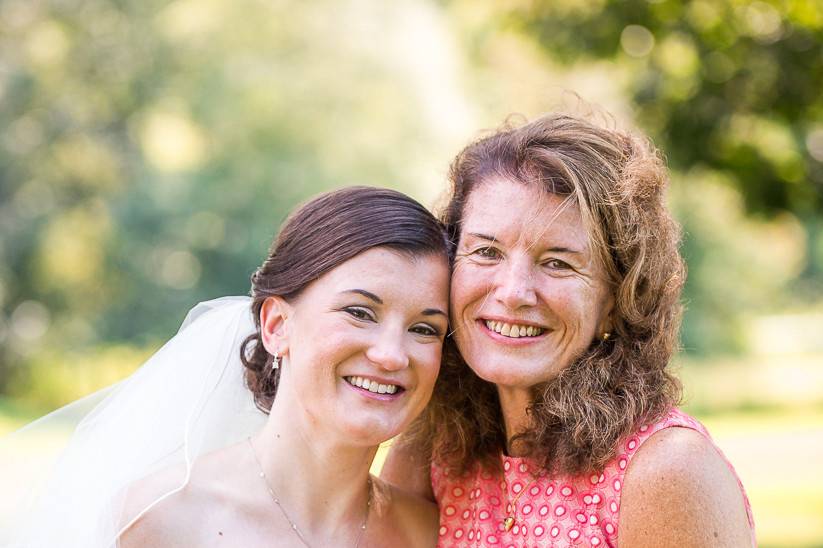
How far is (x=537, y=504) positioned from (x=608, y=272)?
2.91 feet

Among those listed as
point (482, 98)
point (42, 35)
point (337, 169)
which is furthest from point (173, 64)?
point (482, 98)

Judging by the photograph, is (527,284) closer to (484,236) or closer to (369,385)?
(484,236)

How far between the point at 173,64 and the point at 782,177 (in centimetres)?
2005

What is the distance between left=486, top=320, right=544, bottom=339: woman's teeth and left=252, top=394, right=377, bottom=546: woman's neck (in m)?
0.68

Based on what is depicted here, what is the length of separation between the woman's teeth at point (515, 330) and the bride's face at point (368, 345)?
9.2 inches

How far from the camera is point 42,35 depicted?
27.9 m

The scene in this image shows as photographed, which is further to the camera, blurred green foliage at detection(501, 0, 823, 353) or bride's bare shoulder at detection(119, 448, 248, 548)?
blurred green foliage at detection(501, 0, 823, 353)

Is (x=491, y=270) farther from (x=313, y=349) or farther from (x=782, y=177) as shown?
(x=782, y=177)

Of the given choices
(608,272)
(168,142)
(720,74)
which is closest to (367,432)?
(608,272)

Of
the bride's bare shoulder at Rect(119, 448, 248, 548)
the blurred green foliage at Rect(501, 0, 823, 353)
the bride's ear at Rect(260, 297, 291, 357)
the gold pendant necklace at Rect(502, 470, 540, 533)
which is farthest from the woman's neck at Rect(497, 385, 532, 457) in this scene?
the blurred green foliage at Rect(501, 0, 823, 353)

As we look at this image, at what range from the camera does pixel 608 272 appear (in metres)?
3.87

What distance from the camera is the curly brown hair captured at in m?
3.75

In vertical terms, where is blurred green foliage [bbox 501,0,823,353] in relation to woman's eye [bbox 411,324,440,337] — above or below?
above

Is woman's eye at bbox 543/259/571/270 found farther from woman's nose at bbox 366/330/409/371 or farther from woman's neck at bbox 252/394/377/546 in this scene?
woman's neck at bbox 252/394/377/546
